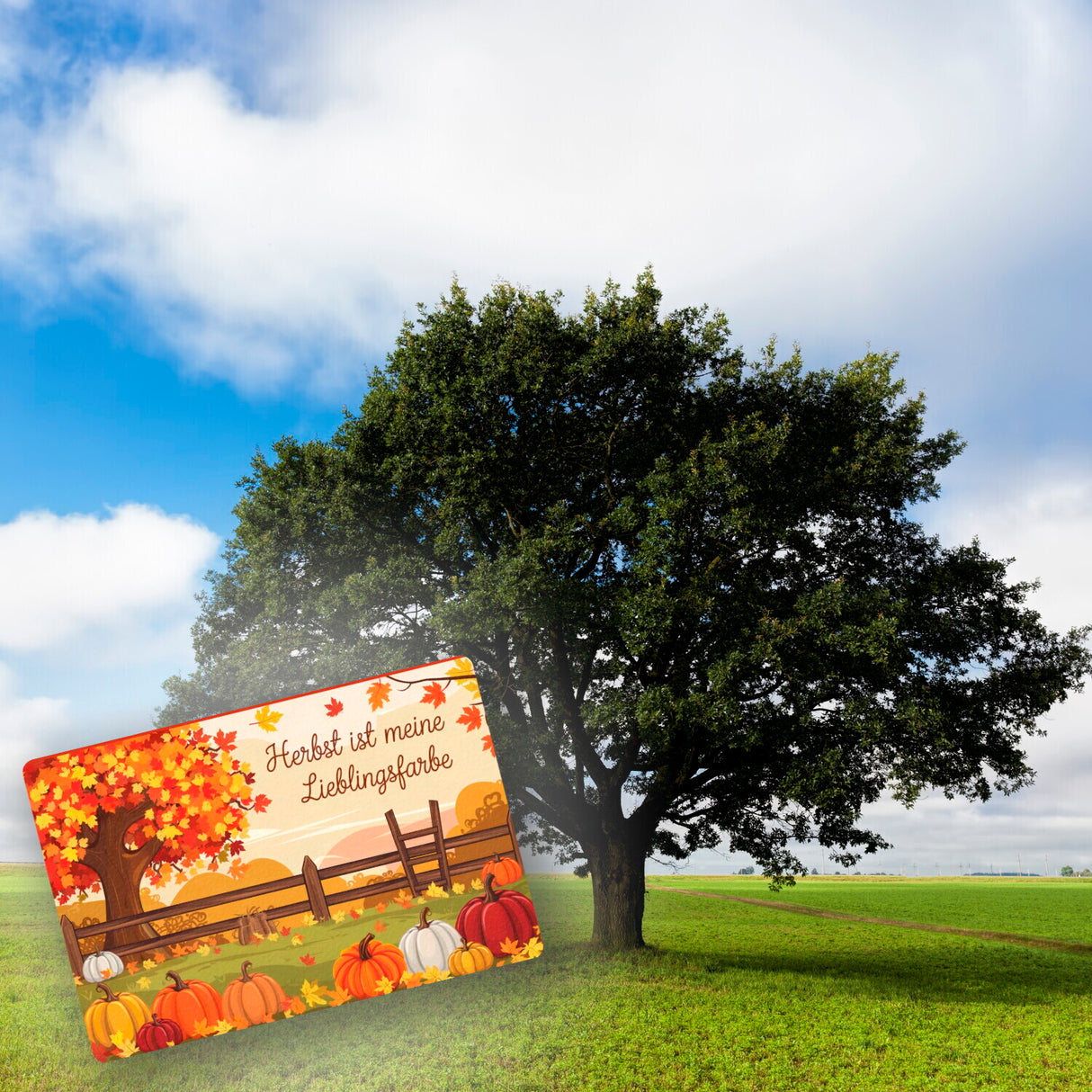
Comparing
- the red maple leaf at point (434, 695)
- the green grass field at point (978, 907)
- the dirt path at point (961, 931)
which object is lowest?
the green grass field at point (978, 907)

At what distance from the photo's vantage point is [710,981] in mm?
17703

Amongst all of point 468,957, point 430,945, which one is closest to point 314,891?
point 430,945

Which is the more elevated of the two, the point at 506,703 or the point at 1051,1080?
the point at 506,703

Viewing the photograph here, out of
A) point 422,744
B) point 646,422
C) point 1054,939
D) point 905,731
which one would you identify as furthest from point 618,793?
point 1054,939

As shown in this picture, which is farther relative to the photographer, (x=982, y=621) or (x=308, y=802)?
(x=982, y=621)

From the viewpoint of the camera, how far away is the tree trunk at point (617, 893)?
67.3 feet

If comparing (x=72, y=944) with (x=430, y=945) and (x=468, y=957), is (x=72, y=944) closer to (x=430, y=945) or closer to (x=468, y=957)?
(x=430, y=945)

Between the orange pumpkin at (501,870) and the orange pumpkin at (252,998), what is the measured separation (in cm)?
314

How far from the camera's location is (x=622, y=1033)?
13.6m

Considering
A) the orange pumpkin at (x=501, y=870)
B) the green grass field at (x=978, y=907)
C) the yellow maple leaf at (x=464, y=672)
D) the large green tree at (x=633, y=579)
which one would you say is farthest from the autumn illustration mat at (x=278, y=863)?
the green grass field at (x=978, y=907)

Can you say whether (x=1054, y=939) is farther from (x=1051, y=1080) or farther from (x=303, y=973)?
(x=303, y=973)

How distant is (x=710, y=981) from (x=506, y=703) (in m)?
8.10

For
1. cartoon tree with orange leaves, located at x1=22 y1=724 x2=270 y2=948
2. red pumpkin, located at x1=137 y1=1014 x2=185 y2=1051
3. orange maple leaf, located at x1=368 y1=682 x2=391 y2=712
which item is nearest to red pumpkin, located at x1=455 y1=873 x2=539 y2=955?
orange maple leaf, located at x1=368 y1=682 x2=391 y2=712

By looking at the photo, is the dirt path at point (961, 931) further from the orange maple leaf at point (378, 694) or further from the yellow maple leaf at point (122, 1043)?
the yellow maple leaf at point (122, 1043)
